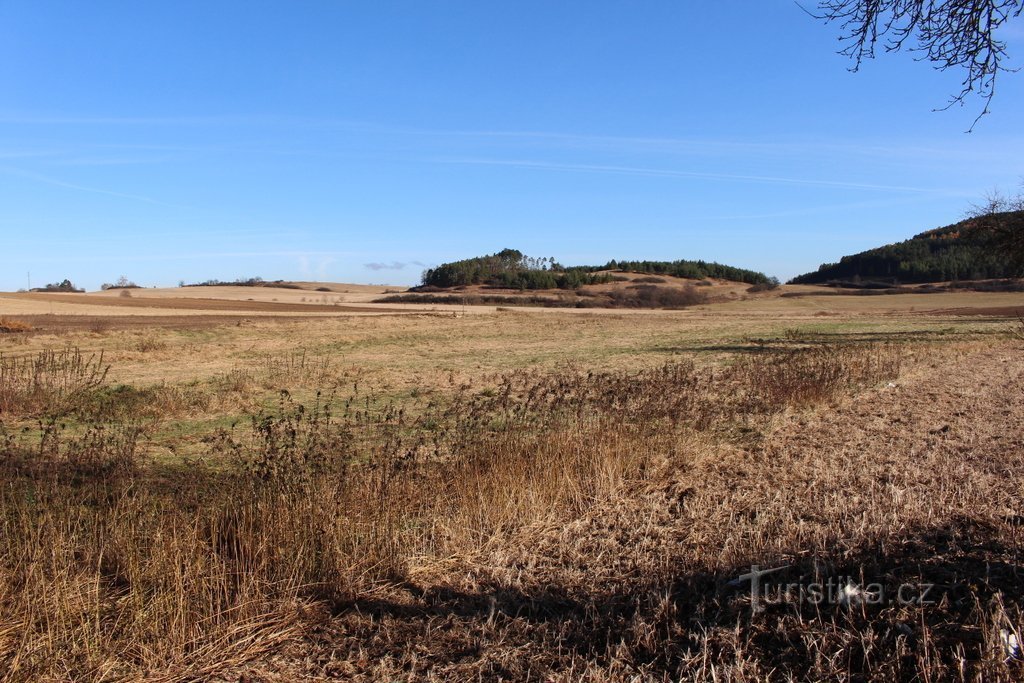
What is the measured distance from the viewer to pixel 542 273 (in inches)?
4154

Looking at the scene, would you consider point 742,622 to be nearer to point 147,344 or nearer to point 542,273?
point 147,344

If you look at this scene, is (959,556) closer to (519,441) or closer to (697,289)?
(519,441)

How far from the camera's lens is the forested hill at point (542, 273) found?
10294cm

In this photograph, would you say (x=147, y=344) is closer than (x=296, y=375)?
A: No

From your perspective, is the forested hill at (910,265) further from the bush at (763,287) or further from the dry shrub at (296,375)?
the dry shrub at (296,375)

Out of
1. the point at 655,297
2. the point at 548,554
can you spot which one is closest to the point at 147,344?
the point at 548,554

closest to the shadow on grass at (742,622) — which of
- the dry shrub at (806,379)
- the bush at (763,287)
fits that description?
the dry shrub at (806,379)

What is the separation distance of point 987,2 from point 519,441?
5932mm

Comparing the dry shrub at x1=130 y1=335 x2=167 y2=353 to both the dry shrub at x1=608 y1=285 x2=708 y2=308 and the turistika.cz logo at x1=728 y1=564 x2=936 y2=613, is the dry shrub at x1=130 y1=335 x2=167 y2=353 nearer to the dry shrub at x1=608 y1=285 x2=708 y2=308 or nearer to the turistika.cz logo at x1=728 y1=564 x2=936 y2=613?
the turistika.cz logo at x1=728 y1=564 x2=936 y2=613

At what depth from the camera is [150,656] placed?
13.2 feet

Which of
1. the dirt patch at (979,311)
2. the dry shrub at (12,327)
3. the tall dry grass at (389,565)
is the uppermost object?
the dry shrub at (12,327)

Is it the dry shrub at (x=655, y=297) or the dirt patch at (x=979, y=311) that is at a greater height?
the dry shrub at (x=655, y=297)

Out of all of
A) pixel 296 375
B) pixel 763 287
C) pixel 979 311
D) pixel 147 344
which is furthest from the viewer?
pixel 763 287

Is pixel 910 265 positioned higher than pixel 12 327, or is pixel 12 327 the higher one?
pixel 910 265
